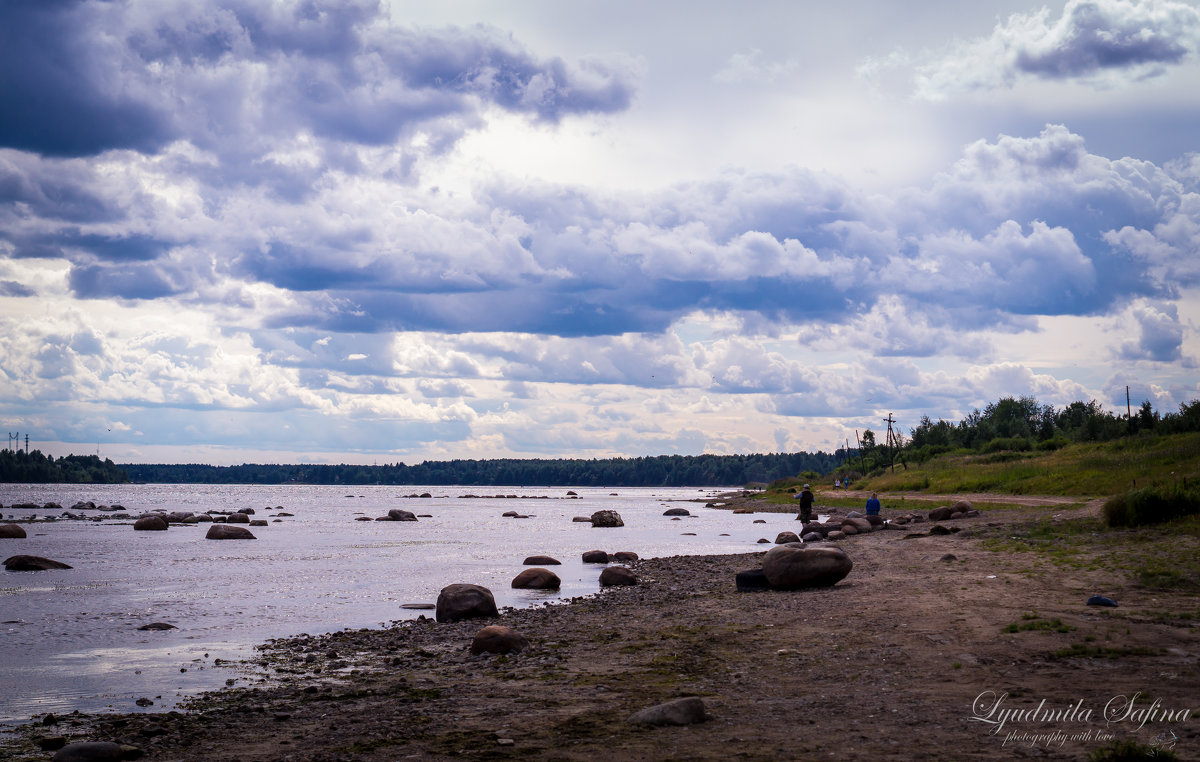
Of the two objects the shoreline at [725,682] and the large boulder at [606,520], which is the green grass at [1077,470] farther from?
the large boulder at [606,520]

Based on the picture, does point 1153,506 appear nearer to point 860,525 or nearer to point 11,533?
point 860,525

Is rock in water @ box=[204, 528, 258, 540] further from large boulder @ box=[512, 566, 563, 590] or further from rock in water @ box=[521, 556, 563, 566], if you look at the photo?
large boulder @ box=[512, 566, 563, 590]

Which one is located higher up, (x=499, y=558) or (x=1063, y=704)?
(x=1063, y=704)

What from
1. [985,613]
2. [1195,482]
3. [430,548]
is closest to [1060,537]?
[1195,482]

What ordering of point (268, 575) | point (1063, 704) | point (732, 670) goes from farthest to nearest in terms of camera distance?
point (268, 575), point (732, 670), point (1063, 704)

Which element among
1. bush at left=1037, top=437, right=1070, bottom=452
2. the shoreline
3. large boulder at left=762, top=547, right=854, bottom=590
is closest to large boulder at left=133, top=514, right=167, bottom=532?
the shoreline

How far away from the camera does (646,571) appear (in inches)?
1267

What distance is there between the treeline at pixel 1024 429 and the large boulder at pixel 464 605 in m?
61.3

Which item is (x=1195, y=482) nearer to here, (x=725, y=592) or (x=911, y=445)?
(x=725, y=592)

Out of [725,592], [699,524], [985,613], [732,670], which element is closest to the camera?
[732,670]

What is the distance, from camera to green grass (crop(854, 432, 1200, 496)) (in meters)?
47.7

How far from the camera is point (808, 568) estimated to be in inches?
869

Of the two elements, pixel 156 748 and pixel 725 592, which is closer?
pixel 156 748

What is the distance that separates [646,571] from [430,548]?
20609 millimetres
